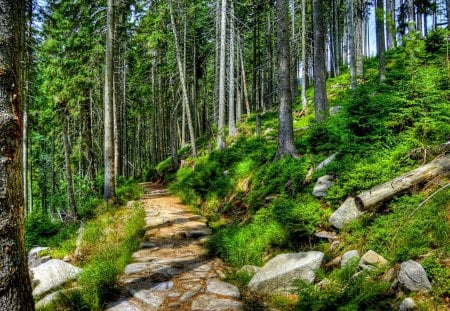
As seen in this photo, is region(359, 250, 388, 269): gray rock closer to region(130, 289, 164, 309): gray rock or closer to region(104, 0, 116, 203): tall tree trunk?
region(130, 289, 164, 309): gray rock

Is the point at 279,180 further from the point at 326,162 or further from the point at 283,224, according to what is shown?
the point at 283,224

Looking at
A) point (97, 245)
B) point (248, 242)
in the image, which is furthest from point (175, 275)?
point (97, 245)

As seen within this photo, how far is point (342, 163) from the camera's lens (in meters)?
6.23

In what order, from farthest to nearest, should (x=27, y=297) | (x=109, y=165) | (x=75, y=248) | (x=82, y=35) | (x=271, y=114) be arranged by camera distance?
(x=271, y=114), (x=82, y=35), (x=109, y=165), (x=75, y=248), (x=27, y=297)

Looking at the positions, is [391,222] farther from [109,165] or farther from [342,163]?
[109,165]

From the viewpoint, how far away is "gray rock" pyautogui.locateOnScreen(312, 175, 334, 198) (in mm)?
6146

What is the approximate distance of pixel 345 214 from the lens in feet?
17.1

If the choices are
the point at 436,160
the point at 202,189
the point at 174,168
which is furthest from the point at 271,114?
the point at 436,160

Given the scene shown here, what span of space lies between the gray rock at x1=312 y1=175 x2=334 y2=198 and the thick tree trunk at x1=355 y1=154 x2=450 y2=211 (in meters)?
1.23

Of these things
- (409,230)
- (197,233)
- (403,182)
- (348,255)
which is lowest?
(197,233)

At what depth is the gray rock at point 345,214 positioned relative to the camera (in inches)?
202

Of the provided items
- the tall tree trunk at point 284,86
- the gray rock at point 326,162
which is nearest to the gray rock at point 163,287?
the gray rock at point 326,162

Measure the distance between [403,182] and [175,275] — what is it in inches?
148

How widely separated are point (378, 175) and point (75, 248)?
6550 mm
